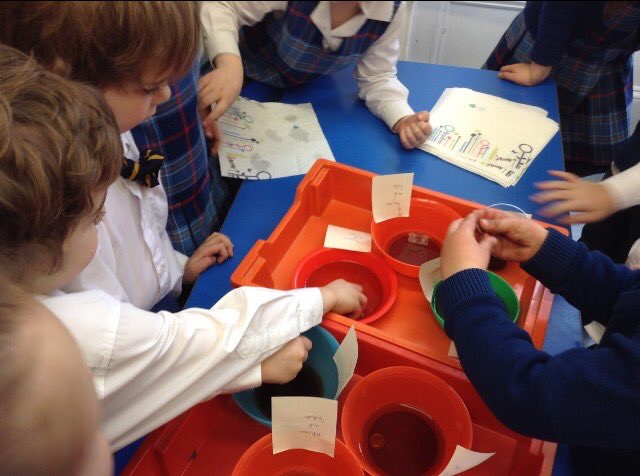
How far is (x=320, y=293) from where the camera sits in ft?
2.33

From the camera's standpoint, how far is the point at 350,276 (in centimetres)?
89

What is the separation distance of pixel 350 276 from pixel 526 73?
79 cm

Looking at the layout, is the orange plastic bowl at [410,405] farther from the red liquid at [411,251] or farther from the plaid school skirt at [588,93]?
the plaid school skirt at [588,93]

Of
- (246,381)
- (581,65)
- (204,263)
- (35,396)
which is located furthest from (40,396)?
(581,65)

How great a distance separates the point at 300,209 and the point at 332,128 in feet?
1.06

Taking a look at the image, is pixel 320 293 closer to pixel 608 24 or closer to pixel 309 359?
pixel 309 359

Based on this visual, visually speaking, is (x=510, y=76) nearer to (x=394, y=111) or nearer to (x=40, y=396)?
(x=394, y=111)

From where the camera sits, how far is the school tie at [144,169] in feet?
2.57

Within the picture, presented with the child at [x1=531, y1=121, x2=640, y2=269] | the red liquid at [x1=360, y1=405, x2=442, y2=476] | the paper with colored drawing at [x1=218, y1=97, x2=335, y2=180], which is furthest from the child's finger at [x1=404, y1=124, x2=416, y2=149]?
the red liquid at [x1=360, y1=405, x2=442, y2=476]

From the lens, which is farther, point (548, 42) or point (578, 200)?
point (548, 42)

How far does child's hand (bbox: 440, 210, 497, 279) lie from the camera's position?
2.28 feet

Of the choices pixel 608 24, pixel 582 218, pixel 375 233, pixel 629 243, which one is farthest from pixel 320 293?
pixel 608 24

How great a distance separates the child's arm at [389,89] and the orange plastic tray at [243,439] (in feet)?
1.86

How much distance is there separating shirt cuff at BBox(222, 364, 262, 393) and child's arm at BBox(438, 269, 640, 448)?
0.86 ft
